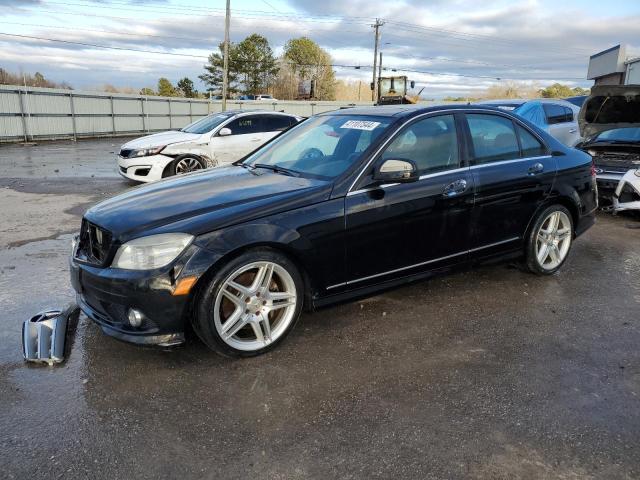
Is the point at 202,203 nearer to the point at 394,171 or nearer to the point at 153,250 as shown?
the point at 153,250

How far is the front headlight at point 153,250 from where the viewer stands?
3037 millimetres

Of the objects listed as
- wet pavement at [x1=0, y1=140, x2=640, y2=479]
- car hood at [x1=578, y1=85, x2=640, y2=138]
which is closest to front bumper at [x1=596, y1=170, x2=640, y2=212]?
car hood at [x1=578, y1=85, x2=640, y2=138]

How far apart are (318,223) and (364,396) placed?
1144 mm

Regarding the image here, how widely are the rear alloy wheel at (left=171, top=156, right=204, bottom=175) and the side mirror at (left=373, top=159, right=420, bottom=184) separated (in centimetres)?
689

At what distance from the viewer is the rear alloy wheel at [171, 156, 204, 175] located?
32.2 ft

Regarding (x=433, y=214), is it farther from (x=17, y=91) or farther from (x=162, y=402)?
(x=17, y=91)

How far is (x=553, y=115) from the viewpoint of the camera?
10.4 m

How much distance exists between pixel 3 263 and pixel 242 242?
347 centimetres

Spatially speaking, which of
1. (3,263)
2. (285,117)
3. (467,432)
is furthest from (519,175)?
(285,117)

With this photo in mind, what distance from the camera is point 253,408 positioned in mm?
2846

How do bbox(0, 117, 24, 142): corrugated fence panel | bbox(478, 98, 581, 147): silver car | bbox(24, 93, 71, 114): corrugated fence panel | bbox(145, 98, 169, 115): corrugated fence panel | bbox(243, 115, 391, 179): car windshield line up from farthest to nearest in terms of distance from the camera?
1. bbox(145, 98, 169, 115): corrugated fence panel
2. bbox(24, 93, 71, 114): corrugated fence panel
3. bbox(0, 117, 24, 142): corrugated fence panel
4. bbox(478, 98, 581, 147): silver car
5. bbox(243, 115, 391, 179): car windshield

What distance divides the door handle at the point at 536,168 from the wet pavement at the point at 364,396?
42.0 inches

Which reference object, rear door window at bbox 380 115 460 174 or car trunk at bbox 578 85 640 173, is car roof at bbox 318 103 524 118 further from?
car trunk at bbox 578 85 640 173

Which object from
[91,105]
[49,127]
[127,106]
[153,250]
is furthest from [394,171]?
[127,106]
